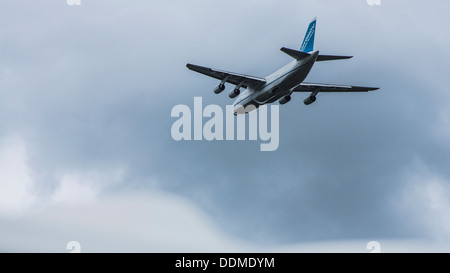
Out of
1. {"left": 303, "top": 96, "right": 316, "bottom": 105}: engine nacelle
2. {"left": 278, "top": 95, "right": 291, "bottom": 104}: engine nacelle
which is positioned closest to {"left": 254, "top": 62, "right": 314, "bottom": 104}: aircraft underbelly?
{"left": 278, "top": 95, "right": 291, "bottom": 104}: engine nacelle

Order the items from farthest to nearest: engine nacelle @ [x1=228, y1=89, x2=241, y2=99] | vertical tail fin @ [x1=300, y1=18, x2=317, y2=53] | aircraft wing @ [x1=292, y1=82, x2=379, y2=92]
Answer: aircraft wing @ [x1=292, y1=82, x2=379, y2=92], engine nacelle @ [x1=228, y1=89, x2=241, y2=99], vertical tail fin @ [x1=300, y1=18, x2=317, y2=53]

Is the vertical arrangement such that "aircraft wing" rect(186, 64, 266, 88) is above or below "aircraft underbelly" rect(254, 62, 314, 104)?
above

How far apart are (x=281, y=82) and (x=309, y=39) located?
474 centimetres

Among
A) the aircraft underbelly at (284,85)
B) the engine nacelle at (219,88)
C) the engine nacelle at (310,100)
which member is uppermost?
the engine nacelle at (310,100)

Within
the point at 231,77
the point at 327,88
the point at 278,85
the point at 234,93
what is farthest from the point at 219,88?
the point at 327,88

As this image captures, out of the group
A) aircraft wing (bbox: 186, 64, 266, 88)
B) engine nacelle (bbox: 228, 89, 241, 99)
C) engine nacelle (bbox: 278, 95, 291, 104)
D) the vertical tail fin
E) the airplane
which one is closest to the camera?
the airplane

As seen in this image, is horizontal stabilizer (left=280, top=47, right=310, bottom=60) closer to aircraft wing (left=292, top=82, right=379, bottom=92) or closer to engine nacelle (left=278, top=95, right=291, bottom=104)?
engine nacelle (left=278, top=95, right=291, bottom=104)

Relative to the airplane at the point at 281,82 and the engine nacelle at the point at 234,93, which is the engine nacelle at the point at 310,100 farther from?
the engine nacelle at the point at 234,93

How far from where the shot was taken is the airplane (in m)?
53.6

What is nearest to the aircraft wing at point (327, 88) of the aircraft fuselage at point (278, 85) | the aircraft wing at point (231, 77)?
the aircraft fuselage at point (278, 85)

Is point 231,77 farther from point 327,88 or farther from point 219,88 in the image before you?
point 327,88

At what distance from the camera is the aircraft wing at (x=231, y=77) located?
194 feet
